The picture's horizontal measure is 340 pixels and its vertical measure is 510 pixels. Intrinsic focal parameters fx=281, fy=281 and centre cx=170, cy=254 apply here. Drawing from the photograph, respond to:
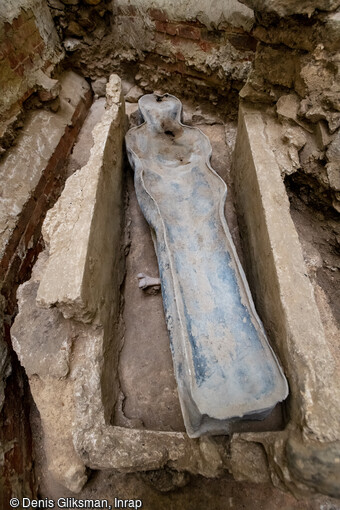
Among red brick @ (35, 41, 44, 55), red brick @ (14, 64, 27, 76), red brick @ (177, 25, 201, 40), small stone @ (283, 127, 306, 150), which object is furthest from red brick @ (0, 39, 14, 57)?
small stone @ (283, 127, 306, 150)

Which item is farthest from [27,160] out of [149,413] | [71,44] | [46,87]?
[149,413]

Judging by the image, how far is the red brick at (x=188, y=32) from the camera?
9.61 feet

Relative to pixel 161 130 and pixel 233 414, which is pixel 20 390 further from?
pixel 161 130

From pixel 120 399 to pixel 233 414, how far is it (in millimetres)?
795

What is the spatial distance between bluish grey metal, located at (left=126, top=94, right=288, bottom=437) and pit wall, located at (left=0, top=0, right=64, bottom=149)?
1.07 metres

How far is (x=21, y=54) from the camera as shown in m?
2.73

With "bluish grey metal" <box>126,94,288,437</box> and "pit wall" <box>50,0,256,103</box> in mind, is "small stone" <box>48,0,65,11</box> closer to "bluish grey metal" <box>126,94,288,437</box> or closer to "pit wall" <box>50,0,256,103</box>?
"pit wall" <box>50,0,256,103</box>

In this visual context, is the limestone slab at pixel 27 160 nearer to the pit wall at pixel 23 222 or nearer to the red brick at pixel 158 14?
the pit wall at pixel 23 222

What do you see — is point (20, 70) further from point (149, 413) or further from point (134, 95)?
point (149, 413)

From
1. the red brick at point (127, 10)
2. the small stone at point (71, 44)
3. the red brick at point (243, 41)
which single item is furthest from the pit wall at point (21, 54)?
the red brick at point (243, 41)

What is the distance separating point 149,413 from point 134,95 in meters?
3.59

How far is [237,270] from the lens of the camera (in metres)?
1.96

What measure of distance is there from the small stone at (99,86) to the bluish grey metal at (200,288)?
125 cm

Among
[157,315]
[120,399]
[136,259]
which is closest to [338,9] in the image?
[136,259]
